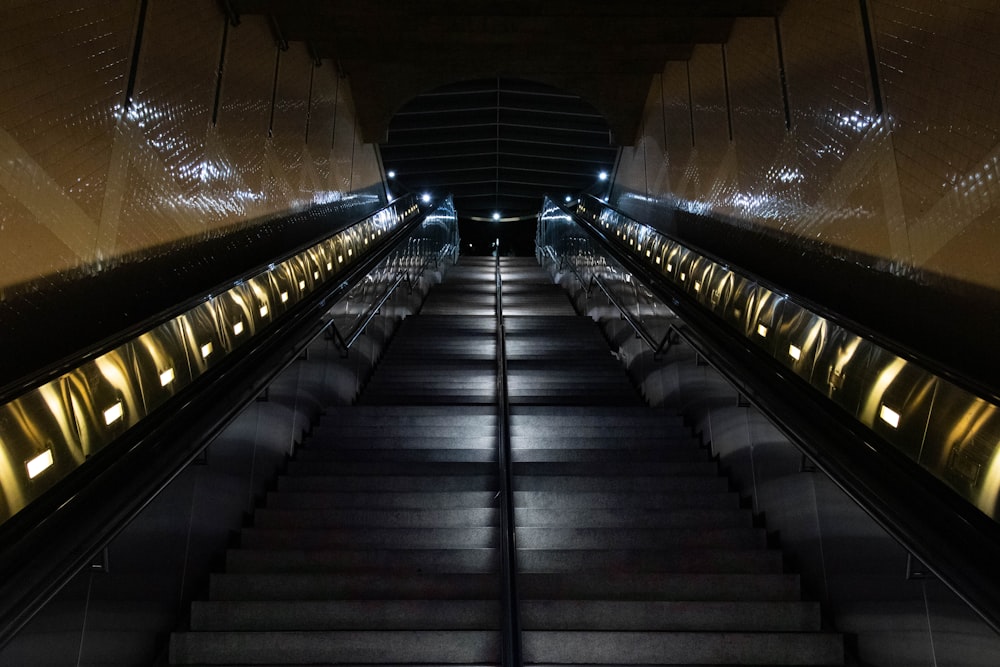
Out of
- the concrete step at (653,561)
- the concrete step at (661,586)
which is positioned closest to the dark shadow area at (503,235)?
the concrete step at (653,561)

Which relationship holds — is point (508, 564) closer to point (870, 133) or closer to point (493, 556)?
point (493, 556)

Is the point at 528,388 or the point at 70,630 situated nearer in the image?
the point at 70,630

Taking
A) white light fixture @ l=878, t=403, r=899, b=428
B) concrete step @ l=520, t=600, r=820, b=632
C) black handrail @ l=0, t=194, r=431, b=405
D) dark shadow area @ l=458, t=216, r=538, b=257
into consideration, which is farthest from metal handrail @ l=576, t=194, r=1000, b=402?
dark shadow area @ l=458, t=216, r=538, b=257

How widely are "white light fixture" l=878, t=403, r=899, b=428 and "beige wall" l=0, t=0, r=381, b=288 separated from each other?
339 centimetres

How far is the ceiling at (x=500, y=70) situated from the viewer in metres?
6.15

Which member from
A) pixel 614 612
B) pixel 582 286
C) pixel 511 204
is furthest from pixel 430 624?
pixel 511 204

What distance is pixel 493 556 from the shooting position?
120 inches

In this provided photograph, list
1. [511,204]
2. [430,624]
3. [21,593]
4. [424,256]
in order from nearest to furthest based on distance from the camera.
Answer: [21,593]
[430,624]
[424,256]
[511,204]

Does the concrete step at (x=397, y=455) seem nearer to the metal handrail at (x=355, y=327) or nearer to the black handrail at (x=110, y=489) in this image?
the metal handrail at (x=355, y=327)

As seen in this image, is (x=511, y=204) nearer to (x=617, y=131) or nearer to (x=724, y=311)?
(x=617, y=131)

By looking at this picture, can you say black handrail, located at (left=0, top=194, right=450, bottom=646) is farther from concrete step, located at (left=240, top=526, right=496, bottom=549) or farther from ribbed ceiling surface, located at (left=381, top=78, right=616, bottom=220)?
ribbed ceiling surface, located at (left=381, top=78, right=616, bottom=220)

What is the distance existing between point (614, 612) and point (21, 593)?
1.92 m

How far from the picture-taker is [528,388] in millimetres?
5734

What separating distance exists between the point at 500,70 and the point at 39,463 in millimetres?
7910
